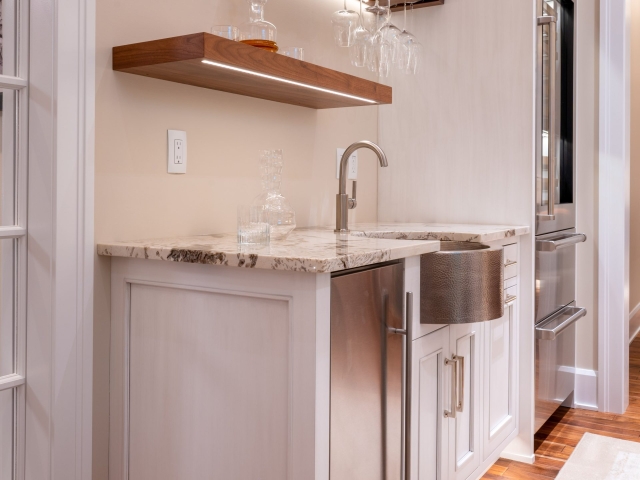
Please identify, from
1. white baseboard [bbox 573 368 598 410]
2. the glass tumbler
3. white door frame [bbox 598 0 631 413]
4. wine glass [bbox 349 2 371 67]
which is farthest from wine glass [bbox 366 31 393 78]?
white baseboard [bbox 573 368 598 410]

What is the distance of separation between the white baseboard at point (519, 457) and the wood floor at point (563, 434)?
0.02 metres

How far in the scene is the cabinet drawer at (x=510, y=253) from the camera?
2357mm

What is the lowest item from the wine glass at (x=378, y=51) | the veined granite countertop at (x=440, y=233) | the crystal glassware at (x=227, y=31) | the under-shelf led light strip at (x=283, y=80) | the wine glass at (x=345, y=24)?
the veined granite countertop at (x=440, y=233)

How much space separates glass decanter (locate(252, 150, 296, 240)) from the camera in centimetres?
177

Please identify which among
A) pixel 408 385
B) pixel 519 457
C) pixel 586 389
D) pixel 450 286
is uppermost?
pixel 450 286

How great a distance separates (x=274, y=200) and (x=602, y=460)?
5.60 ft

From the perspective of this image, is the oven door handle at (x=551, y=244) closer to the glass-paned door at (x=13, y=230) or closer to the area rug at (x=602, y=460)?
the area rug at (x=602, y=460)

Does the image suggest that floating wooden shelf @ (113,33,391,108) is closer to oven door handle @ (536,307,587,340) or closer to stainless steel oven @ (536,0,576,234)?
stainless steel oven @ (536,0,576,234)

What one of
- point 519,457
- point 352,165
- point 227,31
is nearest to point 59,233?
point 227,31

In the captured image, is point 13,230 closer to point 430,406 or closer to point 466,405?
point 430,406

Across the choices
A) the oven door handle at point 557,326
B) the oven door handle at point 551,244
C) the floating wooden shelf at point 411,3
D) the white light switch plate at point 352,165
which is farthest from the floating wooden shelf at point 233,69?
the oven door handle at point 557,326

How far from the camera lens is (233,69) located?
156cm


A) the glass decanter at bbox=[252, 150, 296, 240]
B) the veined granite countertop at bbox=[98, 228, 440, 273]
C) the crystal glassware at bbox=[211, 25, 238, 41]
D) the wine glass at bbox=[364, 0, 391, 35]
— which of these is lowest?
the veined granite countertop at bbox=[98, 228, 440, 273]

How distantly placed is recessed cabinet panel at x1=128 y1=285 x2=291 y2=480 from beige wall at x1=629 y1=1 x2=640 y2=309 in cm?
390
